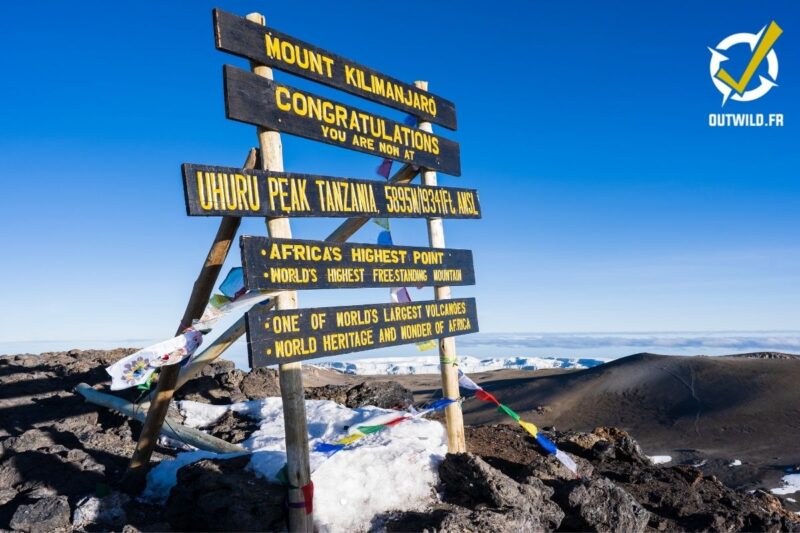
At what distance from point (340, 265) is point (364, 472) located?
2.16 m

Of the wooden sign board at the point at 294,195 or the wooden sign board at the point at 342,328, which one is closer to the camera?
the wooden sign board at the point at 294,195

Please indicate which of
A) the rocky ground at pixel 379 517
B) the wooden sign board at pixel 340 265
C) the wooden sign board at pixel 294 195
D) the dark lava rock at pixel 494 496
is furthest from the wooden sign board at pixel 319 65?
the dark lava rock at pixel 494 496

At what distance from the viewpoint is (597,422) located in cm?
1989

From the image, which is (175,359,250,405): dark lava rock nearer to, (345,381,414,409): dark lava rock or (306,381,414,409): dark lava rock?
(306,381,414,409): dark lava rock

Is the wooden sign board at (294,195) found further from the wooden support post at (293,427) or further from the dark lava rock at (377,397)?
the dark lava rock at (377,397)

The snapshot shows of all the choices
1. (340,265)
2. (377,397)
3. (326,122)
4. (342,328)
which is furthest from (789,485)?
(326,122)

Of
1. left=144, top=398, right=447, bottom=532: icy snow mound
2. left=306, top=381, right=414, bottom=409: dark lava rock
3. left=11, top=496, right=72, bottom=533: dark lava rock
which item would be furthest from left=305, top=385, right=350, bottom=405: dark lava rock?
left=11, top=496, right=72, bottom=533: dark lava rock

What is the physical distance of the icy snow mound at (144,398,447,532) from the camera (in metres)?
6.47

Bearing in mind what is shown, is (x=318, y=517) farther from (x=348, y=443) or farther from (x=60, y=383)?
(x=60, y=383)

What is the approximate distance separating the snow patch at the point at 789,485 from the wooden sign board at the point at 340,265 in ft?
25.4

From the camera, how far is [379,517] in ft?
20.9

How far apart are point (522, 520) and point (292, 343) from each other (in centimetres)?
273

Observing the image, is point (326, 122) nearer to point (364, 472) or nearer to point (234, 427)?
point (364, 472)

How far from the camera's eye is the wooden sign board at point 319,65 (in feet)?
19.8
